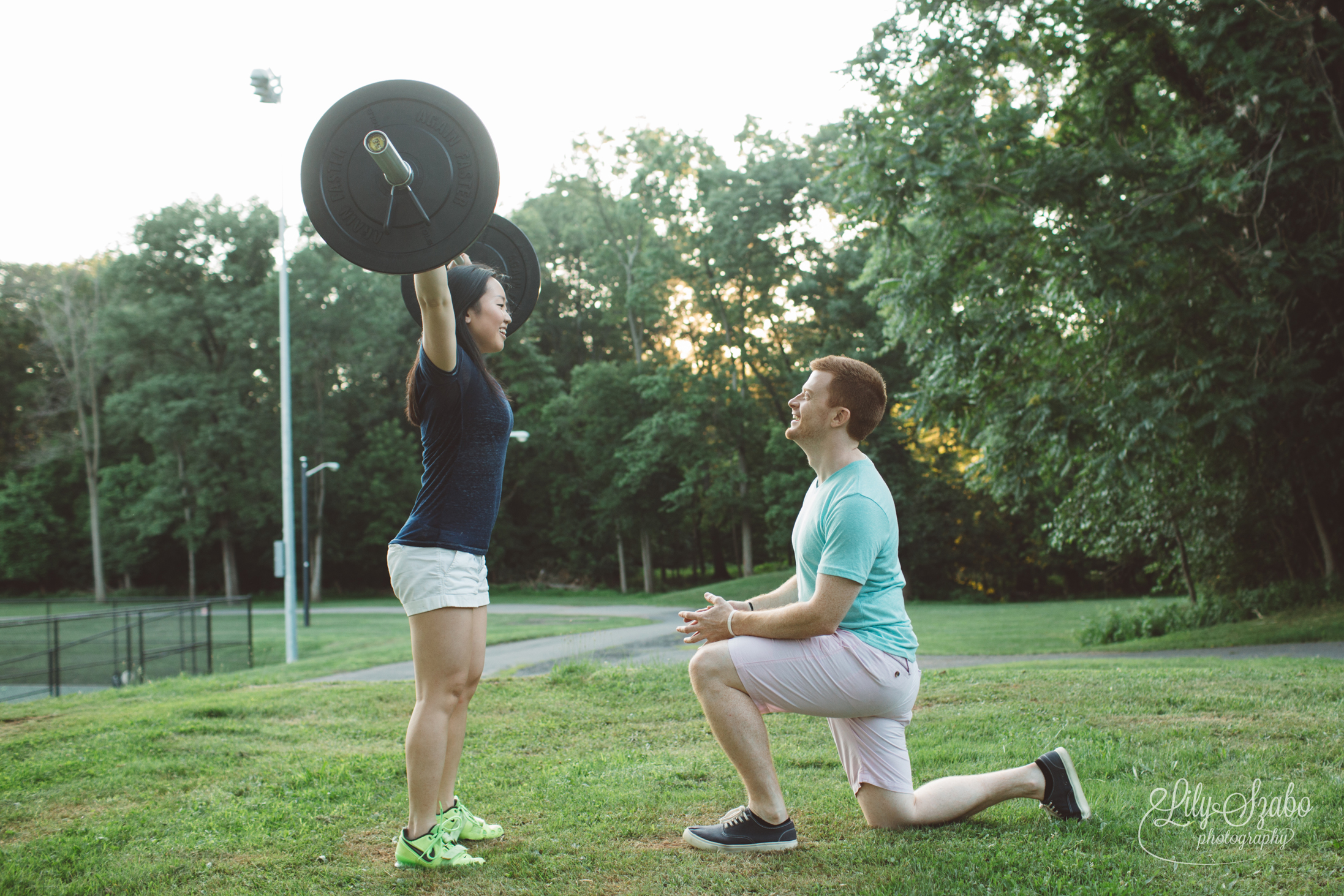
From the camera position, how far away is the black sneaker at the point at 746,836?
127 inches

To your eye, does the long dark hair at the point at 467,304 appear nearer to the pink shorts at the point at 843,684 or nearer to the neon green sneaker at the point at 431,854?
the pink shorts at the point at 843,684

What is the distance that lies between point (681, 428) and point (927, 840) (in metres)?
29.6

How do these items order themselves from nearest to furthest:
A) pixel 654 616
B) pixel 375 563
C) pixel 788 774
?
pixel 788 774 → pixel 654 616 → pixel 375 563

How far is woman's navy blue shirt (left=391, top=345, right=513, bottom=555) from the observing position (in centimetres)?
323

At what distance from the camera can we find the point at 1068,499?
15.6 metres

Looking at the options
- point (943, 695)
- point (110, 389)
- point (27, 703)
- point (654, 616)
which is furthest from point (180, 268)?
point (943, 695)

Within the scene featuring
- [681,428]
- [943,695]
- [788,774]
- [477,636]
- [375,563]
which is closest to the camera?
[477,636]

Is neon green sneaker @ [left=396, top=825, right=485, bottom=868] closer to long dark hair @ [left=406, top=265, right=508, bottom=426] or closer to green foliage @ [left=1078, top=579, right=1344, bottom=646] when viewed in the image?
long dark hair @ [left=406, top=265, right=508, bottom=426]

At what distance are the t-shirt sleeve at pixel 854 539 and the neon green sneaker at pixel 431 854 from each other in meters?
1.63

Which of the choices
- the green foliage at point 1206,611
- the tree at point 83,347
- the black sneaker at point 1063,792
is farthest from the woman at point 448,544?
the tree at point 83,347

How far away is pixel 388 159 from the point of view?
296 cm

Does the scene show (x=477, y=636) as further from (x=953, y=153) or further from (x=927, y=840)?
(x=953, y=153)

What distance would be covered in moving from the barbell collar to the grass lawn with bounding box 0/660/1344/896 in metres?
2.37

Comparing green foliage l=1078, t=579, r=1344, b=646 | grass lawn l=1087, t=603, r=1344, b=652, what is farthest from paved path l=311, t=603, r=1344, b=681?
green foliage l=1078, t=579, r=1344, b=646
